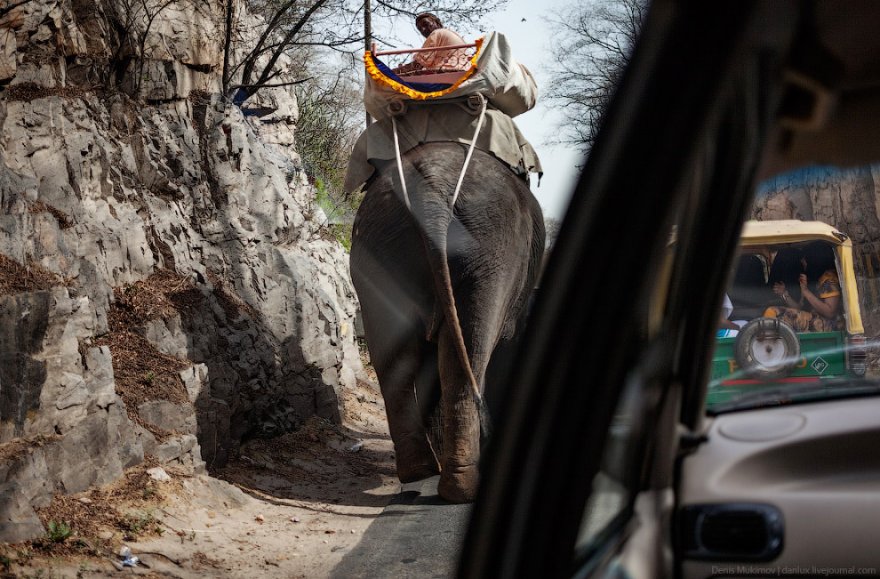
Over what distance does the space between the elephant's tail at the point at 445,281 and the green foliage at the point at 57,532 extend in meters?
2.70

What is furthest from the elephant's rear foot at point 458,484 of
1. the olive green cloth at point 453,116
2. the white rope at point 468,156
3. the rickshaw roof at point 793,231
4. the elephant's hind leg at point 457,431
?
the rickshaw roof at point 793,231

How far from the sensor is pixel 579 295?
924mm

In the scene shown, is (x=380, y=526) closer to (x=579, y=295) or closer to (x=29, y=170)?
(x=29, y=170)

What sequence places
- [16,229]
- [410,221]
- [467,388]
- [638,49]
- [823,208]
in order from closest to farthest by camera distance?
[638,49]
[823,208]
[16,229]
[467,388]
[410,221]

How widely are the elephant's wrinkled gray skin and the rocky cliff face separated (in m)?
1.51

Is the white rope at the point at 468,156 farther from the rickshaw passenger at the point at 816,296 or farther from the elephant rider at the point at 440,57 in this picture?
the rickshaw passenger at the point at 816,296

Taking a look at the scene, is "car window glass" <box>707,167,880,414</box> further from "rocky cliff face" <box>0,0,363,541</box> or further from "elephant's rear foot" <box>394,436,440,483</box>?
"elephant's rear foot" <box>394,436,440,483</box>

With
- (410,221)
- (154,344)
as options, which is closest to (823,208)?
(410,221)

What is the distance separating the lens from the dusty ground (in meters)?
4.14

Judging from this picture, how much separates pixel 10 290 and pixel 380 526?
2598mm

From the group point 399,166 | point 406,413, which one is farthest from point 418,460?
point 399,166

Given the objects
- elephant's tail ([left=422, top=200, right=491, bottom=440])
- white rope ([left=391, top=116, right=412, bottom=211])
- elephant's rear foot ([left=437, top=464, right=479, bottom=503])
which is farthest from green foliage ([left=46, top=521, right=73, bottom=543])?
white rope ([left=391, top=116, right=412, bottom=211])

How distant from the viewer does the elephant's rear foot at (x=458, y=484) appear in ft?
18.4

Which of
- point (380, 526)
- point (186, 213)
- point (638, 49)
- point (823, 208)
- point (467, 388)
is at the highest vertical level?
point (186, 213)
